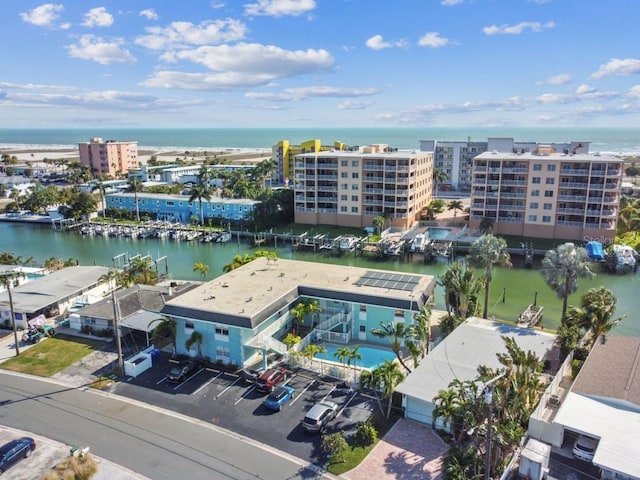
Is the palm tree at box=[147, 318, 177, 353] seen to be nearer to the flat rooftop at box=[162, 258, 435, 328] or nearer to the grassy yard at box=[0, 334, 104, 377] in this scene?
the flat rooftop at box=[162, 258, 435, 328]

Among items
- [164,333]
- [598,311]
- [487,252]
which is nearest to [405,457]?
[598,311]

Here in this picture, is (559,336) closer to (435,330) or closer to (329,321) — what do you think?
(435,330)

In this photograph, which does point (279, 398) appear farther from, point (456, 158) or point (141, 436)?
point (456, 158)

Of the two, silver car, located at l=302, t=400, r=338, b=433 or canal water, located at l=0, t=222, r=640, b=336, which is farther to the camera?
canal water, located at l=0, t=222, r=640, b=336

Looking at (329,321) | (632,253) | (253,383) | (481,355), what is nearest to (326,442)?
(253,383)

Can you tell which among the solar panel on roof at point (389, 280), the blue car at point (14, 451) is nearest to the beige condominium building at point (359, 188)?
the solar panel on roof at point (389, 280)

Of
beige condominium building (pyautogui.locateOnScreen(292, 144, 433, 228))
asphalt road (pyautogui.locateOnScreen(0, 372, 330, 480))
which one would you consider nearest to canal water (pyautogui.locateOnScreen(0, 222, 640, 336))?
beige condominium building (pyautogui.locateOnScreen(292, 144, 433, 228))
